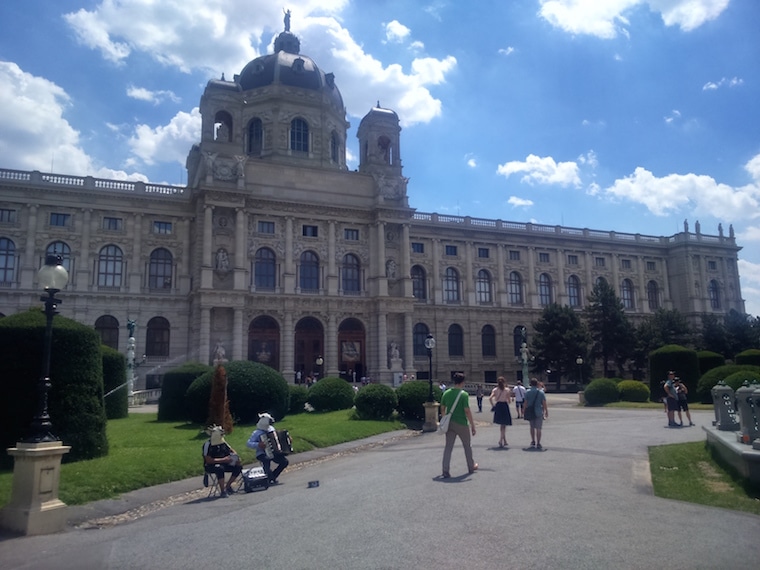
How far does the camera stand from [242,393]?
878 inches

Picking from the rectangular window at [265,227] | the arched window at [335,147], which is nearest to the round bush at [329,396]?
the rectangular window at [265,227]

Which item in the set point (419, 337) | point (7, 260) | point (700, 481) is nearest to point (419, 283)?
point (419, 337)

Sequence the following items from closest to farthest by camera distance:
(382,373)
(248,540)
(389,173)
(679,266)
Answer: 1. (248,540)
2. (382,373)
3. (389,173)
4. (679,266)

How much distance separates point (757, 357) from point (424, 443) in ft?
85.4

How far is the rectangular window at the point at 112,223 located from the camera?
163 ft

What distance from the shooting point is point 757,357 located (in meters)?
35.2

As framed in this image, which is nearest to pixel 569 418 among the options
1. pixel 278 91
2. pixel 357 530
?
pixel 357 530

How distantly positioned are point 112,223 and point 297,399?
29486mm

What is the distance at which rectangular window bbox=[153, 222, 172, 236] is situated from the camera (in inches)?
2018

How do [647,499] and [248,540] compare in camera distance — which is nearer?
[248,540]

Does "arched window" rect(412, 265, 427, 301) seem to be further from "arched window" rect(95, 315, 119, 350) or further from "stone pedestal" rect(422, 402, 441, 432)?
"stone pedestal" rect(422, 402, 441, 432)

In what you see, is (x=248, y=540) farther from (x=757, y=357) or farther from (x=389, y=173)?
(x=389, y=173)

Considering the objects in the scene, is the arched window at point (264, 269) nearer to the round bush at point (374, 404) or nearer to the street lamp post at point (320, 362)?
the street lamp post at point (320, 362)

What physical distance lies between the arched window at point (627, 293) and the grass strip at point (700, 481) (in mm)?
58227
